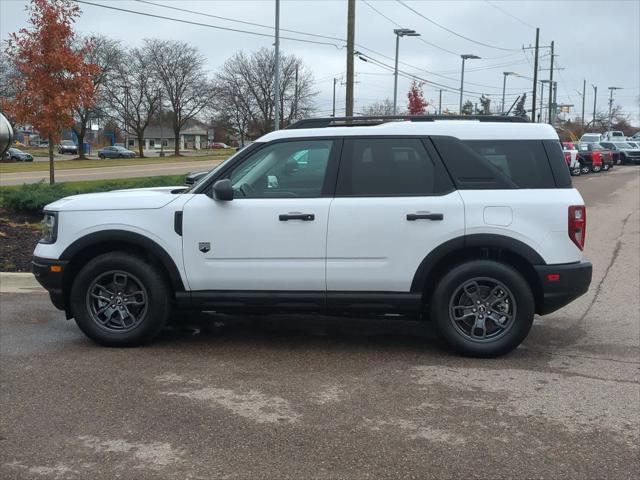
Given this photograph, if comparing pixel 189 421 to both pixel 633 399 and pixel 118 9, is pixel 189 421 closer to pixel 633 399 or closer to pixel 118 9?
pixel 633 399

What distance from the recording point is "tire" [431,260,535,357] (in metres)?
5.58

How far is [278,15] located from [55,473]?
2472 cm

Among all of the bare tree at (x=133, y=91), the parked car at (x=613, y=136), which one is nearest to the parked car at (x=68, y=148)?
the bare tree at (x=133, y=91)

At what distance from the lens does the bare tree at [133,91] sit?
7112 cm

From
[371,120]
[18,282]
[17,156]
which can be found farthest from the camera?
[17,156]

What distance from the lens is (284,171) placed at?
5781 millimetres

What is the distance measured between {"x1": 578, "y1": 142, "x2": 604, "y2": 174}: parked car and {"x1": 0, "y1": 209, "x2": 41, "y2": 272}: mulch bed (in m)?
35.2

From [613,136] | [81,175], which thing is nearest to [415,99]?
[81,175]

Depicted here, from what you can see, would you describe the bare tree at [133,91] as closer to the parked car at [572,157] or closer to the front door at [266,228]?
the parked car at [572,157]

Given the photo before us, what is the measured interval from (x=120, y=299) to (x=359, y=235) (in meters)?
2.11

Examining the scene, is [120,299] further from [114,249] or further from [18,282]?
[18,282]

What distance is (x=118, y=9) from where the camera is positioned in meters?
24.1

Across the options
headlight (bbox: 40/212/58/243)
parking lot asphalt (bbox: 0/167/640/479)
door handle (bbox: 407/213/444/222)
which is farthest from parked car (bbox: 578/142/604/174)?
headlight (bbox: 40/212/58/243)

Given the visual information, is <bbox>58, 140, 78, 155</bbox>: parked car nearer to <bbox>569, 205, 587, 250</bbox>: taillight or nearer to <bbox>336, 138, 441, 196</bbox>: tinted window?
<bbox>336, 138, 441, 196</bbox>: tinted window
